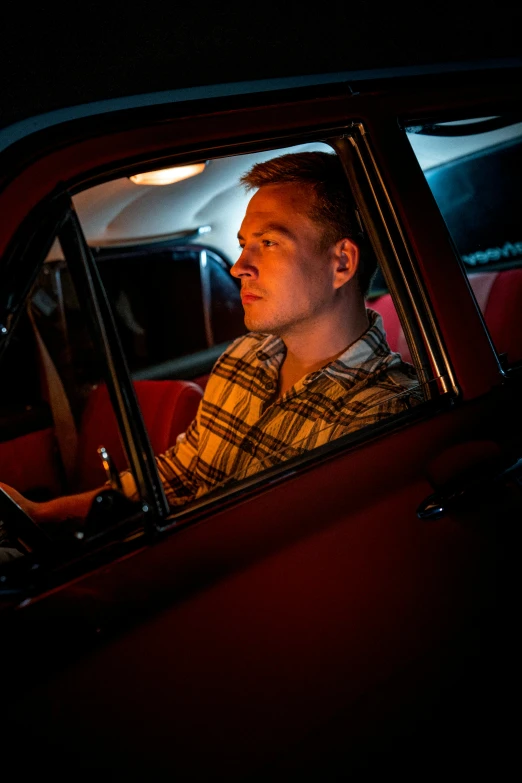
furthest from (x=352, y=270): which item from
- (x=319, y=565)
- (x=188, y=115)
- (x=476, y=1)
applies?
(x=476, y=1)

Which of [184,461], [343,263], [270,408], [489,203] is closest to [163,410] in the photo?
[184,461]

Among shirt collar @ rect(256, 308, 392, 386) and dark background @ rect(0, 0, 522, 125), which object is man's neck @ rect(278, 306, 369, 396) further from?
dark background @ rect(0, 0, 522, 125)

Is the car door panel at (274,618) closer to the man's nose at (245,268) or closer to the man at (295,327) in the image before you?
the man at (295,327)

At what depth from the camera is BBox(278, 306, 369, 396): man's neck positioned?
88.8 inches

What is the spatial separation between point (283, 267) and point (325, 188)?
276 millimetres

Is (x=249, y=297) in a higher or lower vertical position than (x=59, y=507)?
higher

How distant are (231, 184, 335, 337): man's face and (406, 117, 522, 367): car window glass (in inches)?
23.4

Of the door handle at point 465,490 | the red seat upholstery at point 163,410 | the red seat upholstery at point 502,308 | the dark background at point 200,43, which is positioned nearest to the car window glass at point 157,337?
the red seat upholstery at point 163,410

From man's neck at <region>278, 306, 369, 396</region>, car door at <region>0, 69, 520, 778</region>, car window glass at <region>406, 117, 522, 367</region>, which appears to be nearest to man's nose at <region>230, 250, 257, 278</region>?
man's neck at <region>278, 306, 369, 396</region>

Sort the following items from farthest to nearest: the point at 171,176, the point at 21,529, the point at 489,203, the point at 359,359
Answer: the point at 489,203, the point at 171,176, the point at 359,359, the point at 21,529

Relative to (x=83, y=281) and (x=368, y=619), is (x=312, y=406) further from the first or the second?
(x=83, y=281)

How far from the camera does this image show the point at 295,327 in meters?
2.25

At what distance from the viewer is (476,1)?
129 inches

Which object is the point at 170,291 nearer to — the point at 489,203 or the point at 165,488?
the point at 489,203
